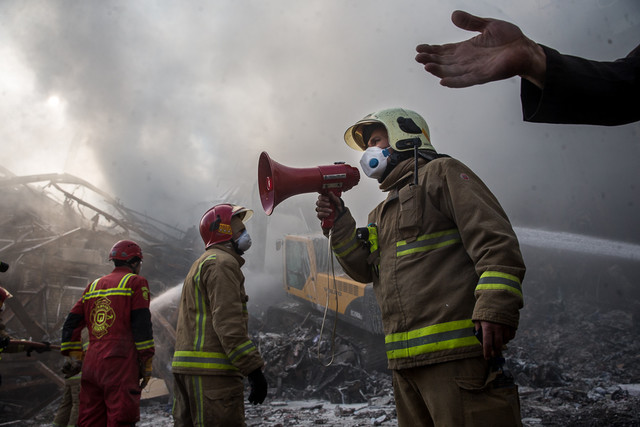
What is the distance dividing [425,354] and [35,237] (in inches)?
414

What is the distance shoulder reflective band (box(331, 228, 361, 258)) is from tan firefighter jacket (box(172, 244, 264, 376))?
32.6 inches

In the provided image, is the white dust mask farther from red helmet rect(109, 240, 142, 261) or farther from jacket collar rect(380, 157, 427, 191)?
jacket collar rect(380, 157, 427, 191)

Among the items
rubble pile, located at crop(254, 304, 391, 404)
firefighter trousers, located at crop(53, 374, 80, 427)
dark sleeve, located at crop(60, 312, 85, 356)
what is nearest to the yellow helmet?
dark sleeve, located at crop(60, 312, 85, 356)

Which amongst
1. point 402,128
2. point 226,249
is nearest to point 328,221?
point 402,128

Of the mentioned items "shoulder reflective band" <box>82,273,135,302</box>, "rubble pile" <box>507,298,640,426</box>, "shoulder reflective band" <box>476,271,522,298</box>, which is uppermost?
"shoulder reflective band" <box>476,271,522,298</box>

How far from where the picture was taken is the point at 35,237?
9.11m

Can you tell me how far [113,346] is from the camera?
2848 millimetres

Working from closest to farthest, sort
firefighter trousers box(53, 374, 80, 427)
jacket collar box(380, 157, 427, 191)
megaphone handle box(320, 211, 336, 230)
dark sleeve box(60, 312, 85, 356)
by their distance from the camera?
jacket collar box(380, 157, 427, 191)
megaphone handle box(320, 211, 336, 230)
dark sleeve box(60, 312, 85, 356)
firefighter trousers box(53, 374, 80, 427)

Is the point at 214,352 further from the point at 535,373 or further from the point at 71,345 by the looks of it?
the point at 535,373

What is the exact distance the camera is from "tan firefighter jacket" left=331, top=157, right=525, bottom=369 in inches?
49.5

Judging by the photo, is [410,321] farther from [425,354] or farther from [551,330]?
[551,330]

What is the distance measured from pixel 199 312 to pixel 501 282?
6.13ft

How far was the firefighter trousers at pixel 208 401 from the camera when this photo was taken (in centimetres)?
220

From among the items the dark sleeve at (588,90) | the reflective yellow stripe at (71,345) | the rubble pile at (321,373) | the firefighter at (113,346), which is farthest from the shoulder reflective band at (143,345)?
the rubble pile at (321,373)
